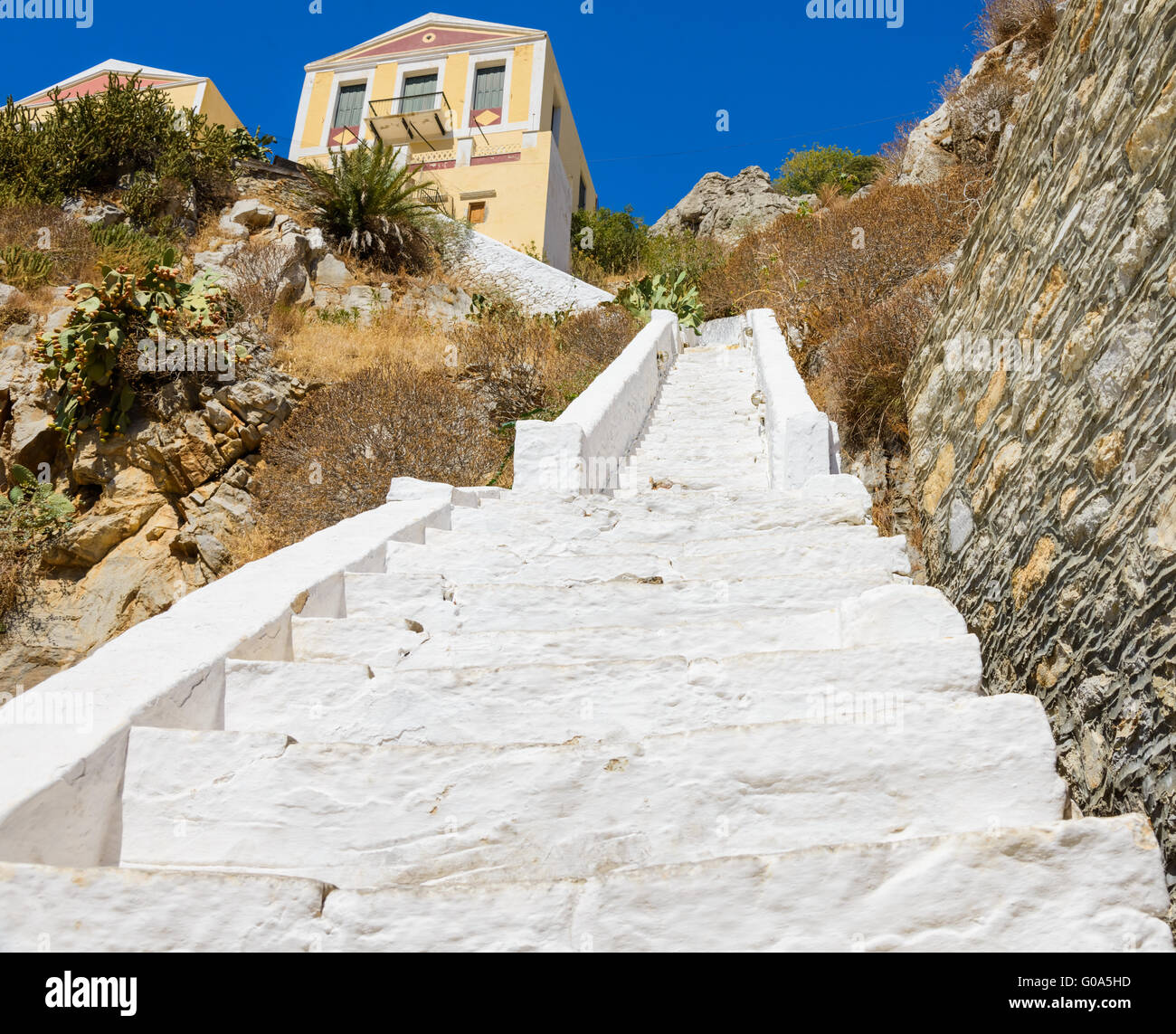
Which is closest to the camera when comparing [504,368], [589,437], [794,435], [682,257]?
[794,435]

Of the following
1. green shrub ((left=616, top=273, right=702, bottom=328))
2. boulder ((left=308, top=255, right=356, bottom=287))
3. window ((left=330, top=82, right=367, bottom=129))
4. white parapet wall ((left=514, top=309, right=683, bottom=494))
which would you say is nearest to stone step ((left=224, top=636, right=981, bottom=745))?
white parapet wall ((left=514, top=309, right=683, bottom=494))

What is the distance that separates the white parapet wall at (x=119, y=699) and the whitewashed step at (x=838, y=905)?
2.13 ft

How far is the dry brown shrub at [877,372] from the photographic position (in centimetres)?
700

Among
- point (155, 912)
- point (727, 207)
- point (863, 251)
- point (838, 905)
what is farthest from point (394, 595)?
point (727, 207)

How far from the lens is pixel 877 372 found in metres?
7.11

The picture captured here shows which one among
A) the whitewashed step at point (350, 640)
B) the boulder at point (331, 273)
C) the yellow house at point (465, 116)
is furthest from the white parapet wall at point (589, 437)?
the yellow house at point (465, 116)

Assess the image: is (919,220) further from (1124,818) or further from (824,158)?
(824,158)

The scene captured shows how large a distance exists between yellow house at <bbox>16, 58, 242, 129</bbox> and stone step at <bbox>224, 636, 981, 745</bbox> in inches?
839

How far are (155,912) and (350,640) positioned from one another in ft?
4.02

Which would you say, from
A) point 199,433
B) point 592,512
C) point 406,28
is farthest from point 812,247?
point 406,28

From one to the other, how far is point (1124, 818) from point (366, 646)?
6.44ft

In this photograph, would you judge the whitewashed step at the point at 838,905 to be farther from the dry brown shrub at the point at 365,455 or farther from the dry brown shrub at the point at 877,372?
the dry brown shrub at the point at 365,455

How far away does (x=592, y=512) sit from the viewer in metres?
3.91

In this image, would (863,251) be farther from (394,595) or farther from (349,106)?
(349,106)
